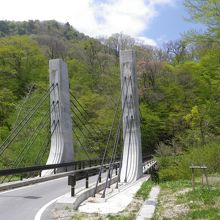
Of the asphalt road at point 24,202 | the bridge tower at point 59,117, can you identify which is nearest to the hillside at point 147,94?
the bridge tower at point 59,117

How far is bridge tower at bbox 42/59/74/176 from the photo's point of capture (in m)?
22.7

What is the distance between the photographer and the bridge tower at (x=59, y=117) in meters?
22.7

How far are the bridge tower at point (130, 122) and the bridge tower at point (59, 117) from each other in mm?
4919

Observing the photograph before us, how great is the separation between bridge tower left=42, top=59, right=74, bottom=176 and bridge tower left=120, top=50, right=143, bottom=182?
4.92 meters

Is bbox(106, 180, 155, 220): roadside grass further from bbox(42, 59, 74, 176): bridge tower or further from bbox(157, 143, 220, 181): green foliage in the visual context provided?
bbox(42, 59, 74, 176): bridge tower

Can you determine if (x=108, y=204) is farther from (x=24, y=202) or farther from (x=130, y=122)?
(x=130, y=122)

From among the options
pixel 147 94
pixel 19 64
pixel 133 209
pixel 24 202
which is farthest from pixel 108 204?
pixel 19 64

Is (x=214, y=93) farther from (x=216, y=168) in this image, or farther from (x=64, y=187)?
(x=64, y=187)

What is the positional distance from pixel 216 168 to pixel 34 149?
1591cm

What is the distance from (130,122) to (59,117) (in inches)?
214

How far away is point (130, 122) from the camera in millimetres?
19859

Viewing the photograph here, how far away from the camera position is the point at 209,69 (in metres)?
48.4

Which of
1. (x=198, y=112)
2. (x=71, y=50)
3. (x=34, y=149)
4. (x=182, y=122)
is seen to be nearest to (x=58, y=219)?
(x=34, y=149)

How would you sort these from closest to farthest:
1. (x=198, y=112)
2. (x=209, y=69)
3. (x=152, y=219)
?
(x=152, y=219) < (x=198, y=112) < (x=209, y=69)
